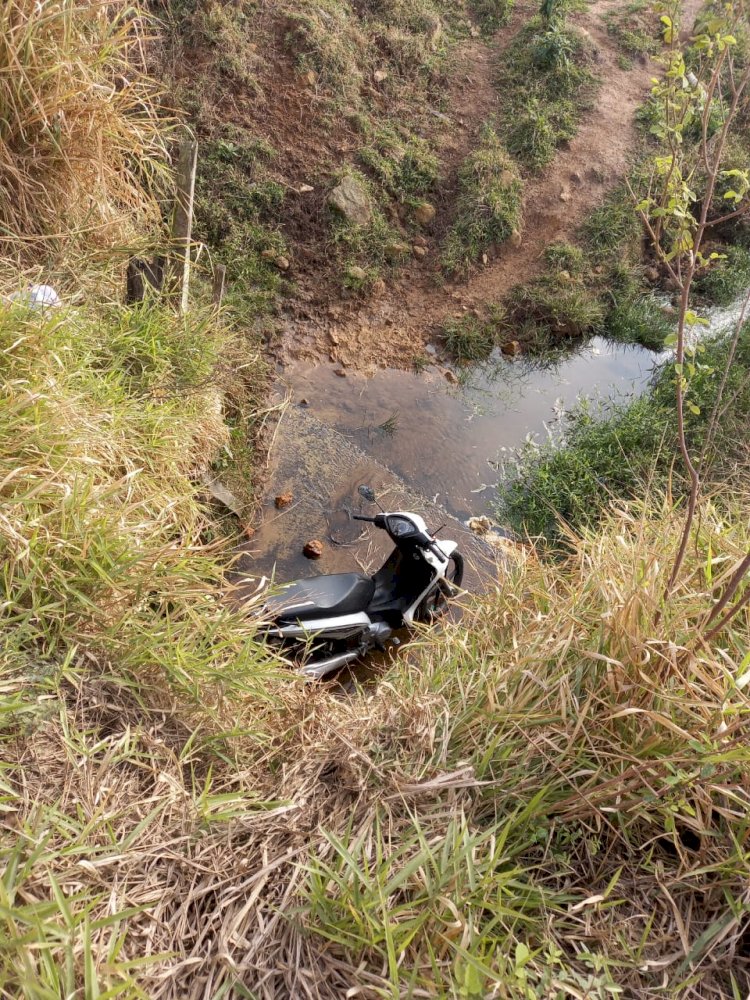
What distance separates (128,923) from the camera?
50.6 inches

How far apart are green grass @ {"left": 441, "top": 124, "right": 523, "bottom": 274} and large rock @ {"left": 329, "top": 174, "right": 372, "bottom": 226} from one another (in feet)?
2.93

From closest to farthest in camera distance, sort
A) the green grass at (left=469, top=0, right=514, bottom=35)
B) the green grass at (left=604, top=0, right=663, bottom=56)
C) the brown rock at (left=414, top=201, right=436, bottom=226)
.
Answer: the brown rock at (left=414, top=201, right=436, bottom=226) < the green grass at (left=469, top=0, right=514, bottom=35) < the green grass at (left=604, top=0, right=663, bottom=56)

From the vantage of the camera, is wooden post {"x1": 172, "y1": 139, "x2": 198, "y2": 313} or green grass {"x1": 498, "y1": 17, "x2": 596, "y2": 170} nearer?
wooden post {"x1": 172, "y1": 139, "x2": 198, "y2": 313}

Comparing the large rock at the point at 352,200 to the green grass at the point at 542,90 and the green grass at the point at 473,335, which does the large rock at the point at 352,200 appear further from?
the green grass at the point at 542,90

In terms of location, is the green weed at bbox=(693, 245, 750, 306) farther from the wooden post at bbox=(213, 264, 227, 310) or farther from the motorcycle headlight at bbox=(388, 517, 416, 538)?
the motorcycle headlight at bbox=(388, 517, 416, 538)

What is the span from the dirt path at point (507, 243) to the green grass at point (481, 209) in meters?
0.15

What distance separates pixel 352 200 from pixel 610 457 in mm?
3595

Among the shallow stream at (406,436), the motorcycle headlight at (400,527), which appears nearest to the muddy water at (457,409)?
the shallow stream at (406,436)

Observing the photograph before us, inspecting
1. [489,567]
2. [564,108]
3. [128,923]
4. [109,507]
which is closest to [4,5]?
[109,507]

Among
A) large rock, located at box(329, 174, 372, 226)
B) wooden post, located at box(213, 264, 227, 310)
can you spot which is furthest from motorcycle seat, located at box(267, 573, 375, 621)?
large rock, located at box(329, 174, 372, 226)

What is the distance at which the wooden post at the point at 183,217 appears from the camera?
11.5 feet

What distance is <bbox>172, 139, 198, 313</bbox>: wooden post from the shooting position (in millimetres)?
3498

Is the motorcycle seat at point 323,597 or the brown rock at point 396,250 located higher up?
the brown rock at point 396,250

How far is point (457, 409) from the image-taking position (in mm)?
5406
